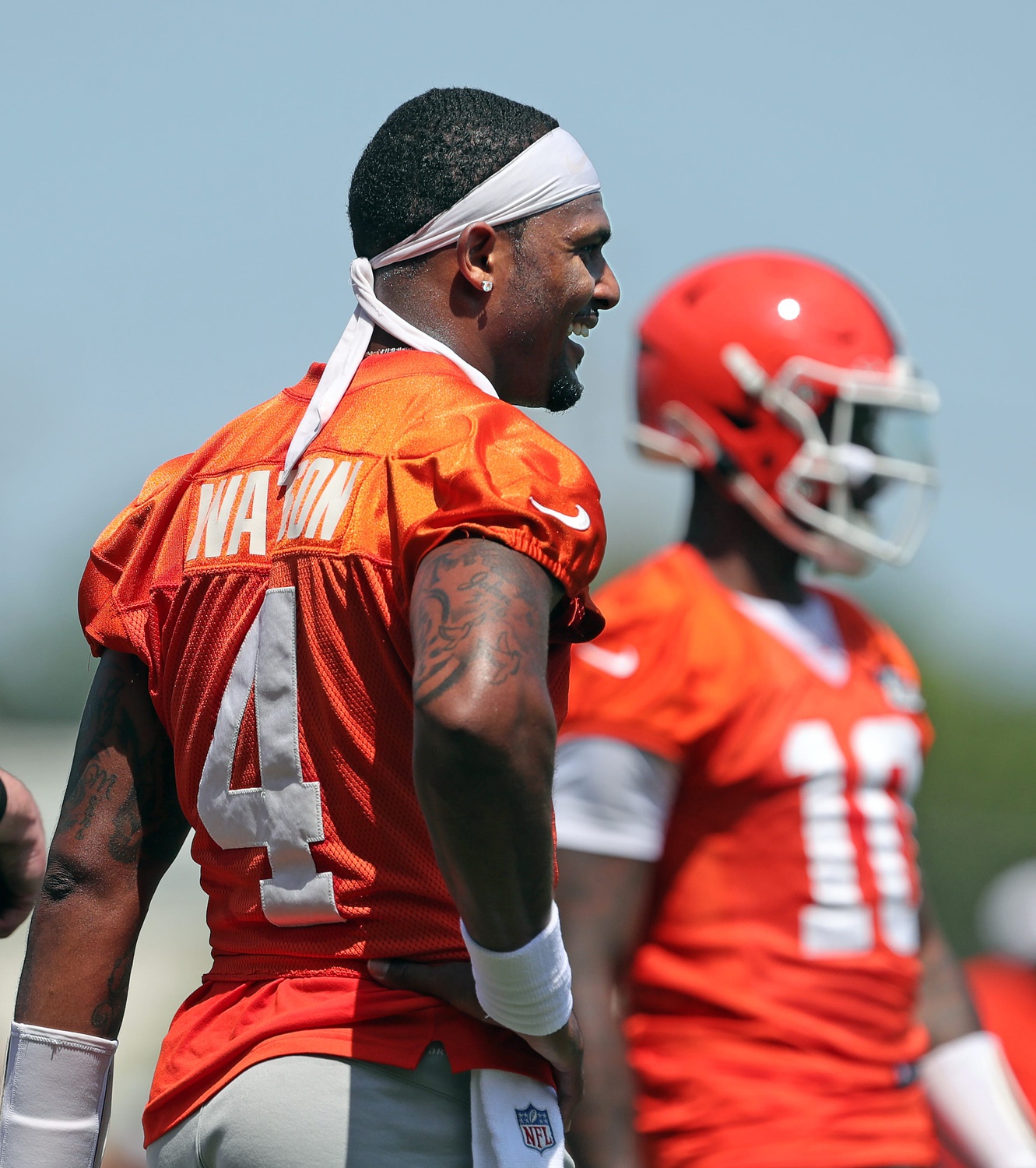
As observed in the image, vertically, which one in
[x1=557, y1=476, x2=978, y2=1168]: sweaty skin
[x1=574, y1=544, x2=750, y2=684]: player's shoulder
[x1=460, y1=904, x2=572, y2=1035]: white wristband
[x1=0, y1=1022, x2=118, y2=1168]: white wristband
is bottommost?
[x1=557, y1=476, x2=978, y2=1168]: sweaty skin

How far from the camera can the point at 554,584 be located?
210 cm

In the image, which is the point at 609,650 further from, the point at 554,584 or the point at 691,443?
the point at 554,584

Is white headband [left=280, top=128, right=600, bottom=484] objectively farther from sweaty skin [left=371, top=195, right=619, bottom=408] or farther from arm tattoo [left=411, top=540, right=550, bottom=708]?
arm tattoo [left=411, top=540, right=550, bottom=708]

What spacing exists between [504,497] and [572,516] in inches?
4.1

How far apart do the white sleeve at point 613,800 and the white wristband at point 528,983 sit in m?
1.15

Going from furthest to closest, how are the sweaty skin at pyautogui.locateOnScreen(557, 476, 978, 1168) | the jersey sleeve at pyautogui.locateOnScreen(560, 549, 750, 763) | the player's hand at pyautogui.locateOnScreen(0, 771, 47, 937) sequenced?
1. the jersey sleeve at pyautogui.locateOnScreen(560, 549, 750, 763)
2. the sweaty skin at pyautogui.locateOnScreen(557, 476, 978, 1168)
3. the player's hand at pyautogui.locateOnScreen(0, 771, 47, 937)

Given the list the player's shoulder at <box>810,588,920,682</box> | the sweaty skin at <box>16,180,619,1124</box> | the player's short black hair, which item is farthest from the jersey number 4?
the player's shoulder at <box>810,588,920,682</box>

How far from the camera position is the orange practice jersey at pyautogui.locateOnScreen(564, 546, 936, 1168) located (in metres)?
3.23

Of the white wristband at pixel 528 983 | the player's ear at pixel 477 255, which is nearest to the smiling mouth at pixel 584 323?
the player's ear at pixel 477 255

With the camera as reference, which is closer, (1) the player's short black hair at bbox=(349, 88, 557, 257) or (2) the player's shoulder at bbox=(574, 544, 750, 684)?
(1) the player's short black hair at bbox=(349, 88, 557, 257)

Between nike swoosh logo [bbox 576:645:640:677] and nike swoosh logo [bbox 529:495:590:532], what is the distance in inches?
49.1

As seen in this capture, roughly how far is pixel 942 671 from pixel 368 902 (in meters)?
39.9

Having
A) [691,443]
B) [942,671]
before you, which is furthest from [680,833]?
[942,671]

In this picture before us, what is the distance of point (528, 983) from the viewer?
2.04 meters
